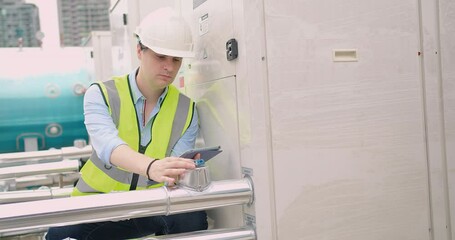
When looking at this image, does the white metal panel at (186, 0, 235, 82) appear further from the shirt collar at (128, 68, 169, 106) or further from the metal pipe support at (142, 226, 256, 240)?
the metal pipe support at (142, 226, 256, 240)

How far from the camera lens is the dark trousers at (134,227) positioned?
1.39 metres

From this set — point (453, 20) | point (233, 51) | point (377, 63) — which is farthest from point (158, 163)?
point (453, 20)

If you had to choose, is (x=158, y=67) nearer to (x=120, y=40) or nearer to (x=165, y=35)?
(x=165, y=35)

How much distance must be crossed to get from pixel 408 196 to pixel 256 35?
2.15 ft

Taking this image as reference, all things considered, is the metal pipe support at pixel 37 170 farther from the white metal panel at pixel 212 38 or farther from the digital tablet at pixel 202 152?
the digital tablet at pixel 202 152

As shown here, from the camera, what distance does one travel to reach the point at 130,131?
1.38m

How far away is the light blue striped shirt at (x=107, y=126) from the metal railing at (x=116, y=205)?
0.22m

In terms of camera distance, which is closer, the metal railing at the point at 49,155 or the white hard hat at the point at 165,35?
the white hard hat at the point at 165,35

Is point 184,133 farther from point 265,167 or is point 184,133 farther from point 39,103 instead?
point 39,103

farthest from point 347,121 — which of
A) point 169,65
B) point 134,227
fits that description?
point 134,227

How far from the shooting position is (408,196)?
4.33ft

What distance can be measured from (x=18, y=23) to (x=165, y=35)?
348 cm

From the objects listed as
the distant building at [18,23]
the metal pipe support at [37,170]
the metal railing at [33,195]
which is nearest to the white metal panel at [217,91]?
the metal railing at [33,195]

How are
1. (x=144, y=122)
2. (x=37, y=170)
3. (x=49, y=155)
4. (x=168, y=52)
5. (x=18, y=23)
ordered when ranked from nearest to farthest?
(x=168, y=52) → (x=144, y=122) → (x=37, y=170) → (x=49, y=155) → (x=18, y=23)
